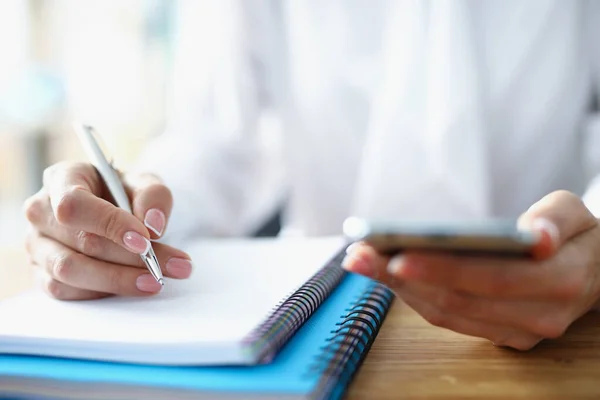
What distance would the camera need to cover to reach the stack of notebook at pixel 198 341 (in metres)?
0.30

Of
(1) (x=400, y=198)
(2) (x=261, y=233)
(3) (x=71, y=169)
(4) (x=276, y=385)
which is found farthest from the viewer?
(2) (x=261, y=233)

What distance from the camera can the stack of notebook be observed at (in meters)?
0.30

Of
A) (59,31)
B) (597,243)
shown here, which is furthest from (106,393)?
(59,31)

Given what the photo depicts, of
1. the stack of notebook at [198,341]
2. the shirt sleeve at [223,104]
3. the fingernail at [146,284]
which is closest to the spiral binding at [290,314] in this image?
the stack of notebook at [198,341]

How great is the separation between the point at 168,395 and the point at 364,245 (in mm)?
124

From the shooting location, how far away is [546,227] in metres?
0.29

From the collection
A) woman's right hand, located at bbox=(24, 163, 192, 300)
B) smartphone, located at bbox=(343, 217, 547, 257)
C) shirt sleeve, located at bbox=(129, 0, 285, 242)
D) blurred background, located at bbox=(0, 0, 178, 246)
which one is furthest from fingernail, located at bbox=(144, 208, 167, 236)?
blurred background, located at bbox=(0, 0, 178, 246)

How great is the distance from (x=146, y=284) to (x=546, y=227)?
0.90 feet

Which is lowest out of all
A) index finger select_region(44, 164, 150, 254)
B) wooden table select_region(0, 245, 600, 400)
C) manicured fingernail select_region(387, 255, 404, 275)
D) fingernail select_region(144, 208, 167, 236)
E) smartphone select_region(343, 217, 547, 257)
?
wooden table select_region(0, 245, 600, 400)

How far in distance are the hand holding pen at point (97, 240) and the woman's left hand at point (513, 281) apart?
182mm

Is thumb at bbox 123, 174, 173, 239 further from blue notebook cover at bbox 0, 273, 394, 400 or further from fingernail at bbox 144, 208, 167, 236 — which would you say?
blue notebook cover at bbox 0, 273, 394, 400

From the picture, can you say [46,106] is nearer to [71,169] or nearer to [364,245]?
[71,169]

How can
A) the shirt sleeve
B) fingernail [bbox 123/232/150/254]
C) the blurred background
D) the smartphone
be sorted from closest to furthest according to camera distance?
the smartphone < fingernail [bbox 123/232/150/254] < the shirt sleeve < the blurred background

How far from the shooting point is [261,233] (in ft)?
3.38
